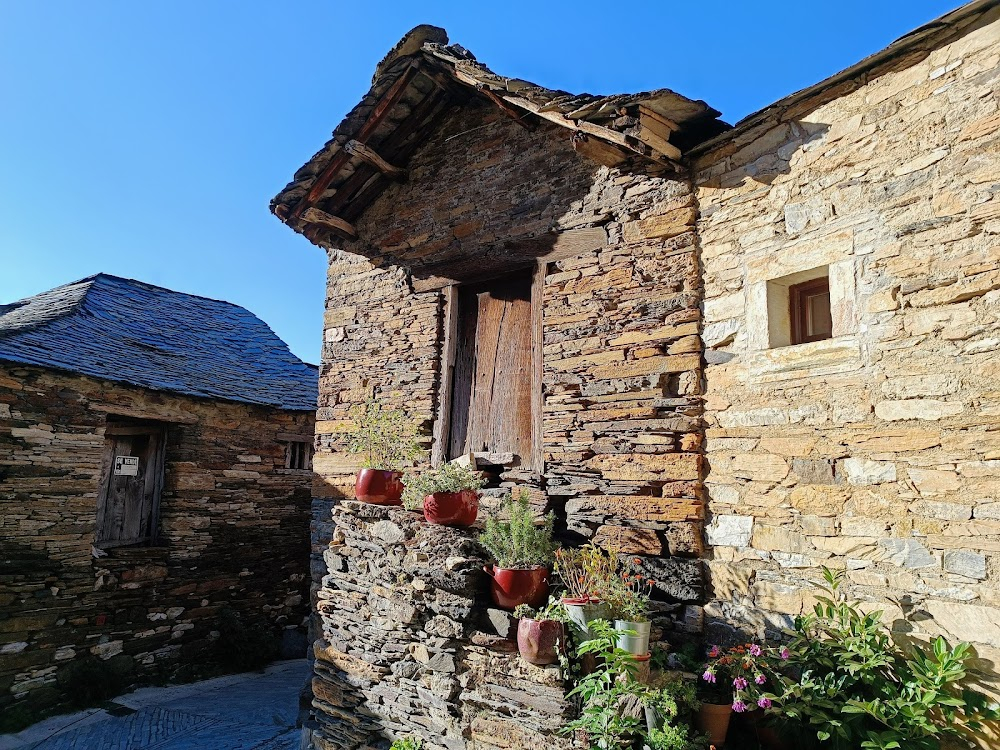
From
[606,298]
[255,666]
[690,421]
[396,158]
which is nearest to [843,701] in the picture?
[690,421]

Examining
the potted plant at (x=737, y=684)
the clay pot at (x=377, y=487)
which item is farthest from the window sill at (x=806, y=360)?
the clay pot at (x=377, y=487)

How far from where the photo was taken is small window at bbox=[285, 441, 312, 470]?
10750mm

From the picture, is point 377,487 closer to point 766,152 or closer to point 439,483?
point 439,483

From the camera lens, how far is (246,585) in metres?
10.0

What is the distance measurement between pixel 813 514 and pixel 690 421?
3.36ft

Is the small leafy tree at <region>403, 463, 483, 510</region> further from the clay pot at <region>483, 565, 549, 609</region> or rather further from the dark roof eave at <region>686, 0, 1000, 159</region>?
the dark roof eave at <region>686, 0, 1000, 159</region>

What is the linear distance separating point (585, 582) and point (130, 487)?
7623 millimetres

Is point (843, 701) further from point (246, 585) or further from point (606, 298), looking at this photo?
point (246, 585)

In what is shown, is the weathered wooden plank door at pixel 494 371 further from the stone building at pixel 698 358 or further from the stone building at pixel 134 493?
the stone building at pixel 134 493

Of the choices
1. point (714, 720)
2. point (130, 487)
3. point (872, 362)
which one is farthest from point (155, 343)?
point (872, 362)

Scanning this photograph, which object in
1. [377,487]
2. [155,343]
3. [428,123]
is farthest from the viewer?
[155,343]

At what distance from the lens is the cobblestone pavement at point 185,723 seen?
6.71 m

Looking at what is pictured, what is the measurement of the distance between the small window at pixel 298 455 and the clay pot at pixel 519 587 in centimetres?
717

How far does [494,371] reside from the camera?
20.2ft
